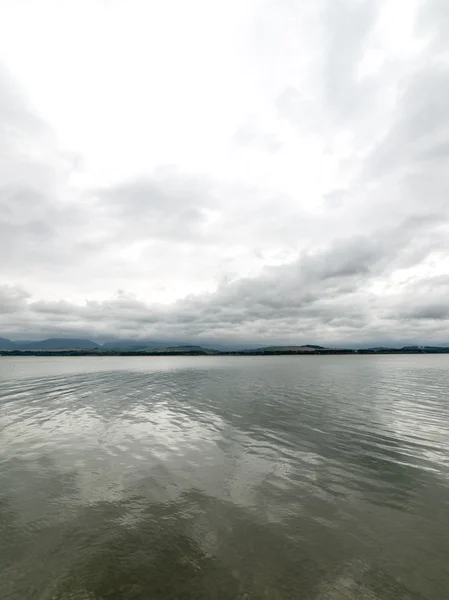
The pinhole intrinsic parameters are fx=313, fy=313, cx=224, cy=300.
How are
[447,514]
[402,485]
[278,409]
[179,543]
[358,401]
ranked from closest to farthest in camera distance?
[179,543] → [447,514] → [402,485] → [278,409] → [358,401]

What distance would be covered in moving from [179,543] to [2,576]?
6.93m

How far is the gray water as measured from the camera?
1202cm

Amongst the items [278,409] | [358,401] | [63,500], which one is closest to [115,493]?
Result: [63,500]

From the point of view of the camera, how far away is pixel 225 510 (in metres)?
17.4

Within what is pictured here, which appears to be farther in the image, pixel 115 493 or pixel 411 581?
pixel 115 493

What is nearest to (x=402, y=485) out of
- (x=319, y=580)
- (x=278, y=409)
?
(x=319, y=580)

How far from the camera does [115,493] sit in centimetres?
1945

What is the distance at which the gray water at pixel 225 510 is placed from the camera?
12.0 metres

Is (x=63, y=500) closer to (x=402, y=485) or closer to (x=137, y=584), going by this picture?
(x=137, y=584)

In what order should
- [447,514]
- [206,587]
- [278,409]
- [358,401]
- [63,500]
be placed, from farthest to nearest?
[358,401] < [278,409] < [63,500] < [447,514] < [206,587]

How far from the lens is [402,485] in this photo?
20.7 meters

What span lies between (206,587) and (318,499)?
31.1 ft

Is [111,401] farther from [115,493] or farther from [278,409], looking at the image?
[115,493]

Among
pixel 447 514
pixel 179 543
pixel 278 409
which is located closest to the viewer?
pixel 179 543
